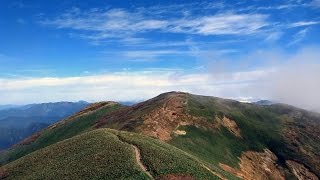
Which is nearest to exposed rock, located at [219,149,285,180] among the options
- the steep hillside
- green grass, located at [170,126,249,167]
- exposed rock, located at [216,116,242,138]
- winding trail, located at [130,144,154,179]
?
the steep hillside

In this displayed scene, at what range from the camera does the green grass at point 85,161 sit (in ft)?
221

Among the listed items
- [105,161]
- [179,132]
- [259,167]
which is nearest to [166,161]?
[105,161]

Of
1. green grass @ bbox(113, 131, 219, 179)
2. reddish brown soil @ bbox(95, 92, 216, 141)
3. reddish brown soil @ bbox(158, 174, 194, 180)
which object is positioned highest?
reddish brown soil @ bbox(95, 92, 216, 141)

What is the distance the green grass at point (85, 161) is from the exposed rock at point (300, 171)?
60.0 m

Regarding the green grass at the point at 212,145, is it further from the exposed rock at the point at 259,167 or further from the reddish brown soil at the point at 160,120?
the reddish brown soil at the point at 160,120

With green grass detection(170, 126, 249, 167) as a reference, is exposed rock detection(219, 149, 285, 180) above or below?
below

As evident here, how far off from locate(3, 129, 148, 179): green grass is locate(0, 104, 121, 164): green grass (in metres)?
50.9

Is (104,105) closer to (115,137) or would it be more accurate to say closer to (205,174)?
(115,137)

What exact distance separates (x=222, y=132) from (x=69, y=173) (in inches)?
2407

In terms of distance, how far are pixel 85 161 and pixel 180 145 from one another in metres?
31.5

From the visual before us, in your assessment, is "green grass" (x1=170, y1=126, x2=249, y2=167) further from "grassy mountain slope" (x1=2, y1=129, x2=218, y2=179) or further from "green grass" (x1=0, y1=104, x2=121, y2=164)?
"green grass" (x1=0, y1=104, x2=121, y2=164)

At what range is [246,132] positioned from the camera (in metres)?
Result: 127

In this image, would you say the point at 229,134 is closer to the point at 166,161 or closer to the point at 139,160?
the point at 166,161

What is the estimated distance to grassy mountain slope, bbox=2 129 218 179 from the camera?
221ft
